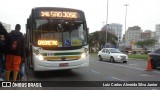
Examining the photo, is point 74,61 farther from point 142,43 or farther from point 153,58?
point 142,43

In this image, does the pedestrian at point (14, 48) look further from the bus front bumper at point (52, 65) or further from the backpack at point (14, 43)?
the bus front bumper at point (52, 65)

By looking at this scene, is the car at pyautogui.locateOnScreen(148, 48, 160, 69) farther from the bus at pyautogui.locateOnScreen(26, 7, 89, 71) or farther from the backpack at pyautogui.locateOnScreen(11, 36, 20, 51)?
the backpack at pyautogui.locateOnScreen(11, 36, 20, 51)

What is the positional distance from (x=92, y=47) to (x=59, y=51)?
81390 mm

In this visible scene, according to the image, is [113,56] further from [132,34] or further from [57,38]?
[132,34]

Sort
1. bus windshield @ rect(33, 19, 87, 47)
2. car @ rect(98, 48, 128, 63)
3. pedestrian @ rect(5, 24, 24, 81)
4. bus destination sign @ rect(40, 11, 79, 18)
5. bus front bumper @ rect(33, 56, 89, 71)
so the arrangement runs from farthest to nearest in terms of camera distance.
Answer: car @ rect(98, 48, 128, 63), bus destination sign @ rect(40, 11, 79, 18), bus windshield @ rect(33, 19, 87, 47), bus front bumper @ rect(33, 56, 89, 71), pedestrian @ rect(5, 24, 24, 81)

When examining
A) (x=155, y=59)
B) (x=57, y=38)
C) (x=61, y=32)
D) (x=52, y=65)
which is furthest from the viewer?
(x=155, y=59)

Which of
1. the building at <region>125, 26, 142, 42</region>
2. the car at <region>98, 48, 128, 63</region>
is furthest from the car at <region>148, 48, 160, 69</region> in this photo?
the building at <region>125, 26, 142, 42</region>

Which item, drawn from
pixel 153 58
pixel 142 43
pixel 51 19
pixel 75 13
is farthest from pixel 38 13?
pixel 142 43

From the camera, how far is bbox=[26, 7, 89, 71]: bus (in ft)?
43.7

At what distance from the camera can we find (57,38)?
13.5 meters

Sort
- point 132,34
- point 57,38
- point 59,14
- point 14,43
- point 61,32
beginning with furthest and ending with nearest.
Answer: point 132,34, point 59,14, point 61,32, point 57,38, point 14,43

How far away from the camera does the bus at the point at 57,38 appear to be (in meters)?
13.3

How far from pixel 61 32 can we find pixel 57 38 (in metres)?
0.35

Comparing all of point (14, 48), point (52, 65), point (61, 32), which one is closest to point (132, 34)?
point (61, 32)
